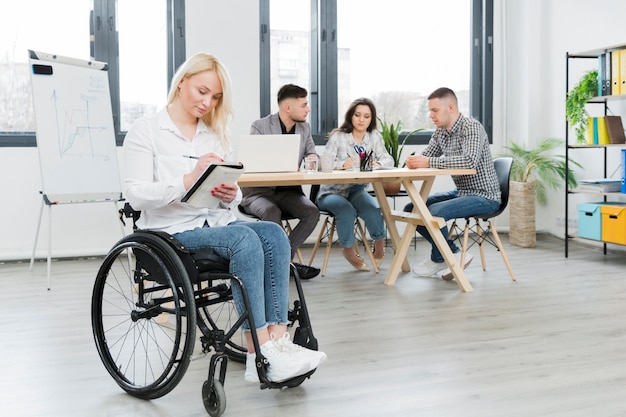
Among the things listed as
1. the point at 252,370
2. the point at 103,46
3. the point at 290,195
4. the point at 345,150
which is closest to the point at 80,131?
the point at 103,46

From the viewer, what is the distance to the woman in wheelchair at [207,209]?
2.17m

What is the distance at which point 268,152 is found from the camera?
12.5 ft

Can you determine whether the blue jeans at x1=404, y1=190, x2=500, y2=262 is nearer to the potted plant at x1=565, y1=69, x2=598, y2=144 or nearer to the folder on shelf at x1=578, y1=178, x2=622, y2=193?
the folder on shelf at x1=578, y1=178, x2=622, y2=193

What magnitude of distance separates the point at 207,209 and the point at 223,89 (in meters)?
0.42

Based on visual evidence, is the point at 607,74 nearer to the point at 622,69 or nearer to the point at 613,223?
the point at 622,69

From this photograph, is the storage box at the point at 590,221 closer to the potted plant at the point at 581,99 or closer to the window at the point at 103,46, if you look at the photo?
the potted plant at the point at 581,99

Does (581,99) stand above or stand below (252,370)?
above

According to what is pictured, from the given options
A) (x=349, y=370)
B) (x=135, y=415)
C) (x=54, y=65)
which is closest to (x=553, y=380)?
(x=349, y=370)

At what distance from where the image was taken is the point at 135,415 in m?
2.17

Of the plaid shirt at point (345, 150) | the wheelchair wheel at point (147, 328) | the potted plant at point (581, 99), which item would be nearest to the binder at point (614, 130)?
the potted plant at point (581, 99)

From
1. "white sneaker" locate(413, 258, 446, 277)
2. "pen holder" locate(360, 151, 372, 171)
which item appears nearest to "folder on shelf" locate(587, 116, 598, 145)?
"white sneaker" locate(413, 258, 446, 277)

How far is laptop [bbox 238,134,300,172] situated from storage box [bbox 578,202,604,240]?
239 centimetres

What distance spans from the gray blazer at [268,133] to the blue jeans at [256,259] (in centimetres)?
204

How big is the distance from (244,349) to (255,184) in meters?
1.27
